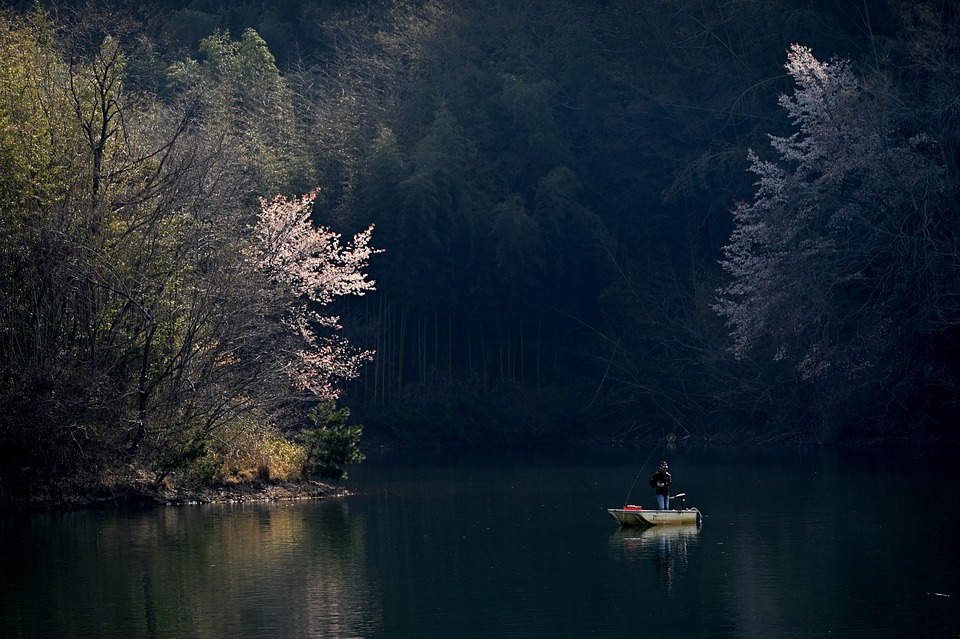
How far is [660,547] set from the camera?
760 inches

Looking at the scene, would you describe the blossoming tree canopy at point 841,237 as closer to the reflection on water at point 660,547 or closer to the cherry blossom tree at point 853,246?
the cherry blossom tree at point 853,246

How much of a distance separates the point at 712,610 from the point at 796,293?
2340 centimetres

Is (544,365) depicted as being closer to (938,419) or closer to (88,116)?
(938,419)

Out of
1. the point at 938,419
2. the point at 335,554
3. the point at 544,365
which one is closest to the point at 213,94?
the point at 544,365

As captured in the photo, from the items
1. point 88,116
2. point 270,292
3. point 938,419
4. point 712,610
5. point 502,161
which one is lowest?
point 712,610

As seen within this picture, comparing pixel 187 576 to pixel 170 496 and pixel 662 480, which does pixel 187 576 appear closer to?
pixel 662 480

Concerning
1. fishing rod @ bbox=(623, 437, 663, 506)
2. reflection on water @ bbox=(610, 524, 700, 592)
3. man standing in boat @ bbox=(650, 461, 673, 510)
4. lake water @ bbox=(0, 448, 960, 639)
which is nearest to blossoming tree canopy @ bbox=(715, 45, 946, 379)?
fishing rod @ bbox=(623, 437, 663, 506)

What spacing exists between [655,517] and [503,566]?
14.5ft

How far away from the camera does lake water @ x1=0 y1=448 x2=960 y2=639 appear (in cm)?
1388

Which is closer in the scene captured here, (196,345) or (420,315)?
(196,345)

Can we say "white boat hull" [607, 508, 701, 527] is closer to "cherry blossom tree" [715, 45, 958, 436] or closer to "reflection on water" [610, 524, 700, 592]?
"reflection on water" [610, 524, 700, 592]

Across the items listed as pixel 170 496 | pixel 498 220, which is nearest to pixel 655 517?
pixel 170 496

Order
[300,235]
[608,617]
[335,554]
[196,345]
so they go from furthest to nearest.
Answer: [300,235] → [196,345] → [335,554] → [608,617]

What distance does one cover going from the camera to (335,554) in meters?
18.5
